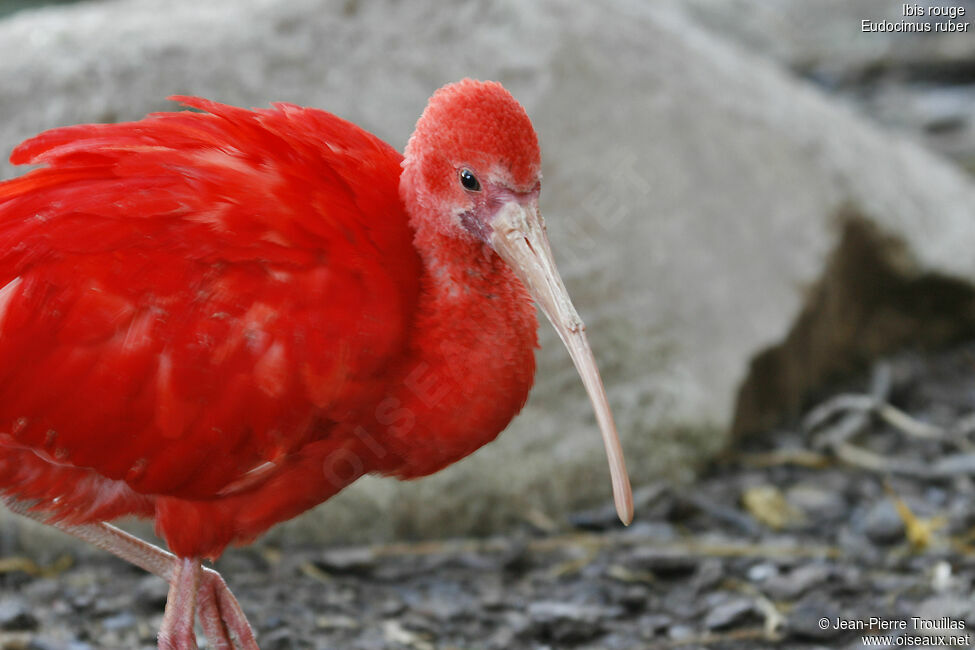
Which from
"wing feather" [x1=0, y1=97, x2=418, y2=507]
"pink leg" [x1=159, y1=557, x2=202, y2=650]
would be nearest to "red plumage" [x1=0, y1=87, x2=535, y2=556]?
"wing feather" [x1=0, y1=97, x2=418, y2=507]

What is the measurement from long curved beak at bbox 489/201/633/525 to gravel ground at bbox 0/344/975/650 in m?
1.14

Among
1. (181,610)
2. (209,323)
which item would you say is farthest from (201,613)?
(209,323)

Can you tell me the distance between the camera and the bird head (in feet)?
8.91

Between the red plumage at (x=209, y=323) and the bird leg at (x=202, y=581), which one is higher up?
the red plumage at (x=209, y=323)

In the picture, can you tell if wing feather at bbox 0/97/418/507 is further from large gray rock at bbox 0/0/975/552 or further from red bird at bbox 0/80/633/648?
large gray rock at bbox 0/0/975/552

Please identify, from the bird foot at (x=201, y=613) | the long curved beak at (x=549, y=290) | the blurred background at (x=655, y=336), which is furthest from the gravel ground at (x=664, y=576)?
the long curved beak at (x=549, y=290)

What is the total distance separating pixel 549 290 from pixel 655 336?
203cm

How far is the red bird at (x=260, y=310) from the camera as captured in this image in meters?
2.72

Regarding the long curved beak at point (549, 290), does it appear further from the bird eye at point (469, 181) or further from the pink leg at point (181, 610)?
the pink leg at point (181, 610)

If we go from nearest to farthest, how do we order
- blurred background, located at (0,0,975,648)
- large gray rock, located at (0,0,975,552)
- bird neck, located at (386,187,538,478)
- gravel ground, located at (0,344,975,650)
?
bird neck, located at (386,187,538,478) < gravel ground, located at (0,344,975,650) < blurred background, located at (0,0,975,648) < large gray rock, located at (0,0,975,552)

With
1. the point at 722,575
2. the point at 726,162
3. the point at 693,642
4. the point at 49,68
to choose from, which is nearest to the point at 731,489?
the point at 722,575

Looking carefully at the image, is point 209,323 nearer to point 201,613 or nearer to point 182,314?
point 182,314

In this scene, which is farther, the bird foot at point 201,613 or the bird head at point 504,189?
the bird foot at point 201,613

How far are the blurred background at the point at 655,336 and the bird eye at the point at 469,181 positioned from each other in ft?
5.24
